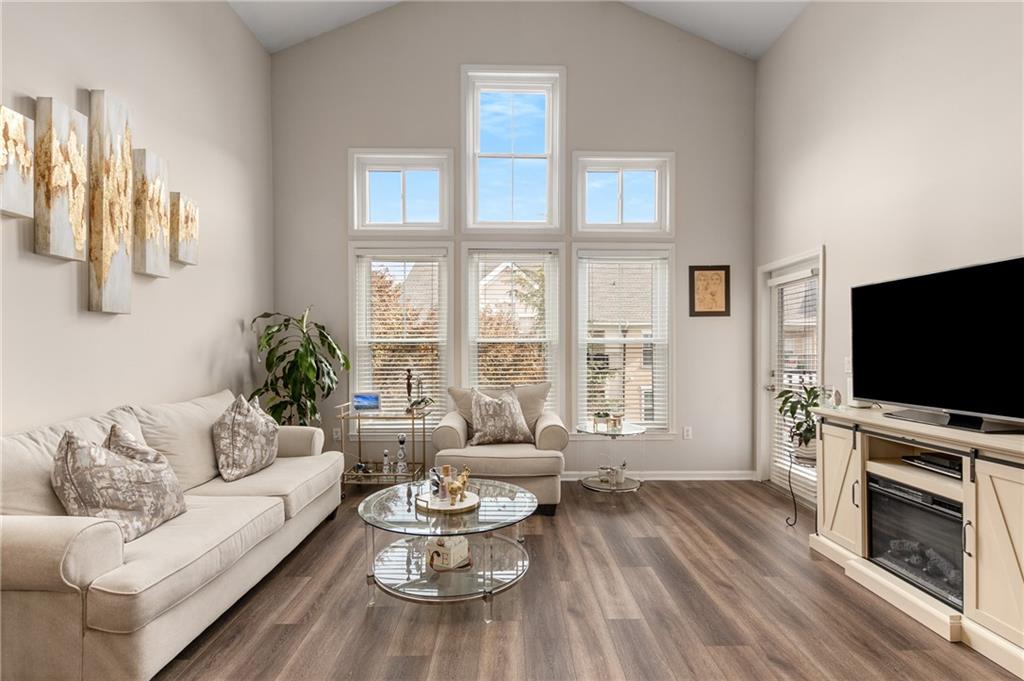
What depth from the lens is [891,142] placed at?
11.3 ft

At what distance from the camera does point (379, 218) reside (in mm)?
5328

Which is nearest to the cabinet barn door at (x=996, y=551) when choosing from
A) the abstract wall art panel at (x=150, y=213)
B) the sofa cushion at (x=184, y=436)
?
the sofa cushion at (x=184, y=436)

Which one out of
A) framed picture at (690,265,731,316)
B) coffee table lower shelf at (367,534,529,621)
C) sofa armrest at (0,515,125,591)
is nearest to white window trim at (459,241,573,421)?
framed picture at (690,265,731,316)

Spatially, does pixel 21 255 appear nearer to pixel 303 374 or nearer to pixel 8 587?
pixel 8 587

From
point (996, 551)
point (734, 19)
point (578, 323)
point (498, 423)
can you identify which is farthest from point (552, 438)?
point (734, 19)

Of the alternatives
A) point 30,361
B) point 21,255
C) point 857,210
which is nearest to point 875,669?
point 857,210

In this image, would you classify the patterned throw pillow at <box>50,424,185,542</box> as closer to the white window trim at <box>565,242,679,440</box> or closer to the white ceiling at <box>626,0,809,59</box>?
the white window trim at <box>565,242,679,440</box>

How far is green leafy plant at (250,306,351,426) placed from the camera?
4570 mm

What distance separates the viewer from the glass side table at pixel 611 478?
4.64 meters

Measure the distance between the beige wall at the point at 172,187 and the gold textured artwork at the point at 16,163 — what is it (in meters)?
0.10

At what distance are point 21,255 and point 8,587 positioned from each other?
1.44 metres

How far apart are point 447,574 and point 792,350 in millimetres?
3464

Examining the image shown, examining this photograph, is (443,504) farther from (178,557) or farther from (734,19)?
(734,19)

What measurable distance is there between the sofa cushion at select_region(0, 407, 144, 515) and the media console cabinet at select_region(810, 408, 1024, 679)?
376 cm
